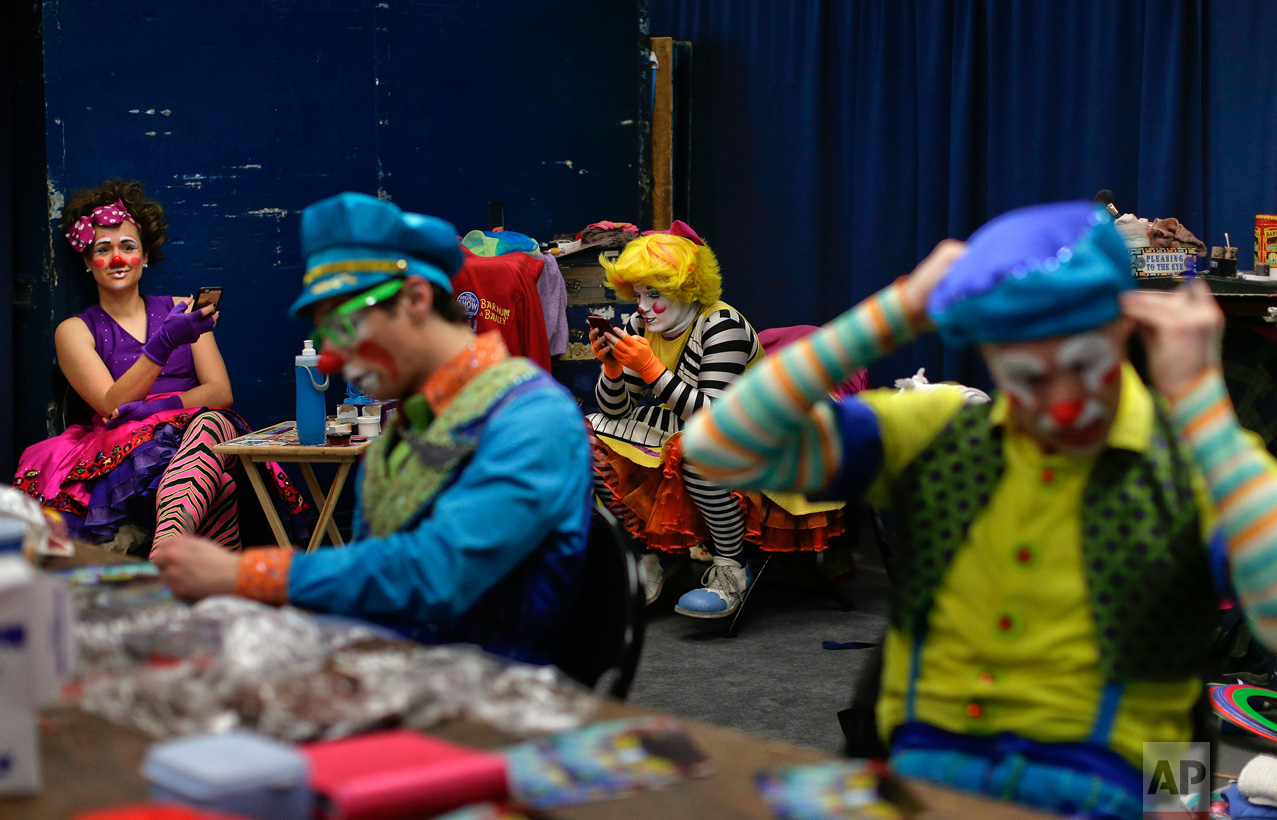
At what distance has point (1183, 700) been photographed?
127cm

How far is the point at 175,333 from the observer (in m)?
3.86

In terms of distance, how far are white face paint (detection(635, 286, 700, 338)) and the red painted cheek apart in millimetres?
2417

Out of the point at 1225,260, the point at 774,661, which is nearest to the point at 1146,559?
the point at 1225,260

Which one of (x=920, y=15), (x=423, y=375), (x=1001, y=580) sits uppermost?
(x=920, y=15)

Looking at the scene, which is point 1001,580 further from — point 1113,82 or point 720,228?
point 720,228

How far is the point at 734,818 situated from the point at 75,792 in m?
0.50

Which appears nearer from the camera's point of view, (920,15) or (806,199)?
(920,15)

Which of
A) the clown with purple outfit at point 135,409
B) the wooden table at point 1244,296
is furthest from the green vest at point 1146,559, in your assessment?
the clown with purple outfit at point 135,409

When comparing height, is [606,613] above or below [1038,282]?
below

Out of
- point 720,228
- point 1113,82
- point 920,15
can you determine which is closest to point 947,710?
point 1113,82

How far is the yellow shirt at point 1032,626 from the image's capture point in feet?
4.09

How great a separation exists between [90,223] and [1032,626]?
Answer: 365 centimetres

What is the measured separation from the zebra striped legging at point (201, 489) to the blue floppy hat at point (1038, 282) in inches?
116

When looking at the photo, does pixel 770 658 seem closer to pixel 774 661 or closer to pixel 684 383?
pixel 774 661
